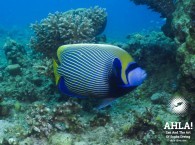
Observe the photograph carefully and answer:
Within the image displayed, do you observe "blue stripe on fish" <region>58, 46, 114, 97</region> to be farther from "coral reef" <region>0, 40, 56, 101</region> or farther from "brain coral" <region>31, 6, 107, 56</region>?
"brain coral" <region>31, 6, 107, 56</region>

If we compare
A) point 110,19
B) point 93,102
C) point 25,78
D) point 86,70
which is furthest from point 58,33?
point 110,19

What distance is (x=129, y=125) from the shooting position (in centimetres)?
443

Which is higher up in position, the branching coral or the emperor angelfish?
the emperor angelfish

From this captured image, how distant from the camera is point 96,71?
9.45ft

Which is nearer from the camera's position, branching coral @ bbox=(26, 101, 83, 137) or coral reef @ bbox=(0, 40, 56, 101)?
branching coral @ bbox=(26, 101, 83, 137)

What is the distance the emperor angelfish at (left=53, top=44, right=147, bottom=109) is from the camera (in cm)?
267

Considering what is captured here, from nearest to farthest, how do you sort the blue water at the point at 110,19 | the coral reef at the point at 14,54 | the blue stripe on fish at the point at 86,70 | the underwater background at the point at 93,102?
1. the blue stripe on fish at the point at 86,70
2. the underwater background at the point at 93,102
3. the coral reef at the point at 14,54
4. the blue water at the point at 110,19

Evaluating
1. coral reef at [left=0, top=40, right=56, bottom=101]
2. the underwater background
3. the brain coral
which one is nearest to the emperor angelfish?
the underwater background

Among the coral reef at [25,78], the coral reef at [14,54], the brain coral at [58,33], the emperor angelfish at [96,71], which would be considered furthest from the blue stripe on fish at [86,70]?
the coral reef at [14,54]

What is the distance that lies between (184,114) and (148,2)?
15.2 feet

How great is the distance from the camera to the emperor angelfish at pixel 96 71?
2674mm

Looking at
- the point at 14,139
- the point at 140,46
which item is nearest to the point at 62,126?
the point at 14,139

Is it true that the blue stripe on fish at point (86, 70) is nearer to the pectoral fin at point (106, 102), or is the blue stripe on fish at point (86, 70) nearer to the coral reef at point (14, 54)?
the pectoral fin at point (106, 102)

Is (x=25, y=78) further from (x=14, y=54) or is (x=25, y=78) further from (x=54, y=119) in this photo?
(x=54, y=119)
